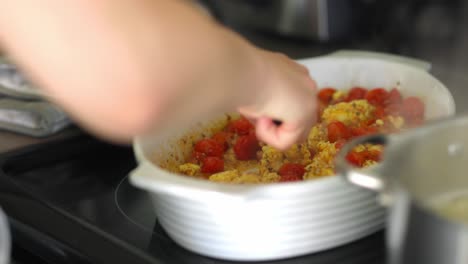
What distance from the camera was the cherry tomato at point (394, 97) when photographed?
2.40ft

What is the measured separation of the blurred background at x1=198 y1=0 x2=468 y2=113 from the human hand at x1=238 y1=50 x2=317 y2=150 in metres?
0.51

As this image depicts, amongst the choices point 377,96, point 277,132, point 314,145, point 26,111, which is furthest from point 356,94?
point 26,111

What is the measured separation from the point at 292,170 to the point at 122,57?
28 centimetres

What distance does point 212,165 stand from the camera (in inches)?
25.4

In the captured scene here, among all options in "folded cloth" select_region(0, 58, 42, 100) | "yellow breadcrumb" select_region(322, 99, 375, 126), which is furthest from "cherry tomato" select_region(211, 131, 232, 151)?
"folded cloth" select_region(0, 58, 42, 100)

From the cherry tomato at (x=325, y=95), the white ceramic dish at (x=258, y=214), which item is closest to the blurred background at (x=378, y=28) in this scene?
the cherry tomato at (x=325, y=95)

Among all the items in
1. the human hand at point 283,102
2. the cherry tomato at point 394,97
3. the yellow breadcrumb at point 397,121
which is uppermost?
the human hand at point 283,102

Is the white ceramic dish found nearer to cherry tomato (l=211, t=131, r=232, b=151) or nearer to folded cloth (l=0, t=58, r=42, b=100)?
cherry tomato (l=211, t=131, r=232, b=151)

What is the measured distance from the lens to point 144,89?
0.37m

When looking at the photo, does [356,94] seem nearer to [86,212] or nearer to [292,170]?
[292,170]

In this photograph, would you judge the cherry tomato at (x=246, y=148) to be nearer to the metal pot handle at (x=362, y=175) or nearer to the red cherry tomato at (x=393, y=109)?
the red cherry tomato at (x=393, y=109)

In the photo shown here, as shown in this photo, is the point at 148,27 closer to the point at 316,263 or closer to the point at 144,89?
the point at 144,89

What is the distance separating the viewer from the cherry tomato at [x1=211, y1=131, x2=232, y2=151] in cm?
69

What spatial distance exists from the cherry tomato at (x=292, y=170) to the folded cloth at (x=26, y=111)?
30 centimetres
